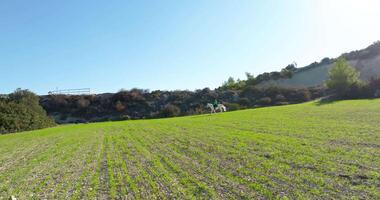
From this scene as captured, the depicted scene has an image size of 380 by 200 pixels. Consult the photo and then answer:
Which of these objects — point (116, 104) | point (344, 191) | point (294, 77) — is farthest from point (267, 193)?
point (294, 77)

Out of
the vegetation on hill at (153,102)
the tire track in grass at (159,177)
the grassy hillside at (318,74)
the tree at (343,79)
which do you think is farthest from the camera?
the grassy hillside at (318,74)

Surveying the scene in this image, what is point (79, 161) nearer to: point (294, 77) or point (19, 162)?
point (19, 162)

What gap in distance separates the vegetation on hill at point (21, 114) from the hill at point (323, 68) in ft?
137

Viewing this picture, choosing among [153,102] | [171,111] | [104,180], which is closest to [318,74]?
[153,102]

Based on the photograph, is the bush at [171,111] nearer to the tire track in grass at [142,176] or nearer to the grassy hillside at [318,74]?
the grassy hillside at [318,74]

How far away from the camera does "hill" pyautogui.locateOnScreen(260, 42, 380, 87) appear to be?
66.8 metres

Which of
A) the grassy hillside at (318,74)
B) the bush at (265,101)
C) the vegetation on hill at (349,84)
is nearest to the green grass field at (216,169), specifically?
the vegetation on hill at (349,84)

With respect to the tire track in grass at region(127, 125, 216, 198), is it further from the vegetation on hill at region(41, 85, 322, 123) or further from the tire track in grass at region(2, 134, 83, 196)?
the vegetation on hill at region(41, 85, 322, 123)

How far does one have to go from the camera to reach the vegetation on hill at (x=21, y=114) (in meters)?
37.2

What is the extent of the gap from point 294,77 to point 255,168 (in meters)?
66.8

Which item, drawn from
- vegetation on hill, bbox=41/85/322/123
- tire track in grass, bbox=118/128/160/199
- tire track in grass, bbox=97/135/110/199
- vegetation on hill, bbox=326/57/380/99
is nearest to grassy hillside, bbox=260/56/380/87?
vegetation on hill, bbox=41/85/322/123

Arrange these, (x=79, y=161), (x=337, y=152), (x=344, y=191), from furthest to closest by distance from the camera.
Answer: (x=79, y=161)
(x=337, y=152)
(x=344, y=191)

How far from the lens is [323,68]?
73.3 meters

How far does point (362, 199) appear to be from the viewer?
684 centimetres
